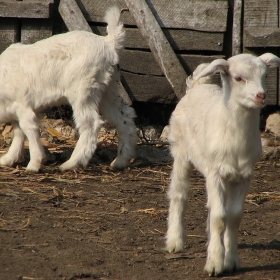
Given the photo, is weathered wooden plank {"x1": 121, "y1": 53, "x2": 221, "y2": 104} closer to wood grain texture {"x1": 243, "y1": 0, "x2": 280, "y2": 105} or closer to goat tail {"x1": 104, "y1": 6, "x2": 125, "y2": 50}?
wood grain texture {"x1": 243, "y1": 0, "x2": 280, "y2": 105}

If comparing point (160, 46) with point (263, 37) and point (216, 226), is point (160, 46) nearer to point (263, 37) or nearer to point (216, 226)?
point (263, 37)

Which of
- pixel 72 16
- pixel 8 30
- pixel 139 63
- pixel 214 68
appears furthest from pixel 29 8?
pixel 214 68

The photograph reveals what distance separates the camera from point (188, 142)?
5312mm

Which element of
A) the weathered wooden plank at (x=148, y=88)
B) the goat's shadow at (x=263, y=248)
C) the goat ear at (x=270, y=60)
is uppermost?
the weathered wooden plank at (x=148, y=88)

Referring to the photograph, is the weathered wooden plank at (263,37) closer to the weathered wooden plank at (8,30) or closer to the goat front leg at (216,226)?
the weathered wooden plank at (8,30)

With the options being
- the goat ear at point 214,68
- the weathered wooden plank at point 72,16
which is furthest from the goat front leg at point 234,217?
the weathered wooden plank at point 72,16

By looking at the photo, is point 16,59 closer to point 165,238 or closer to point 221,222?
point 165,238

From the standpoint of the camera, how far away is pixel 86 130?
802cm

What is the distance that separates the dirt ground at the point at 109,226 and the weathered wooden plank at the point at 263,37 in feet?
6.12

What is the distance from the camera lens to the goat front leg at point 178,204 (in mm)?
5266

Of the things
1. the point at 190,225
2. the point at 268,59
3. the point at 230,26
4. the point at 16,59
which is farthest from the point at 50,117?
the point at 268,59

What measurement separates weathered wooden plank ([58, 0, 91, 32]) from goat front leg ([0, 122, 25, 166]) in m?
1.88

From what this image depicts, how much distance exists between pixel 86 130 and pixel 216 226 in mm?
3584

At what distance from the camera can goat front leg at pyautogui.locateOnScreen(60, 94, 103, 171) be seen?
314 inches
